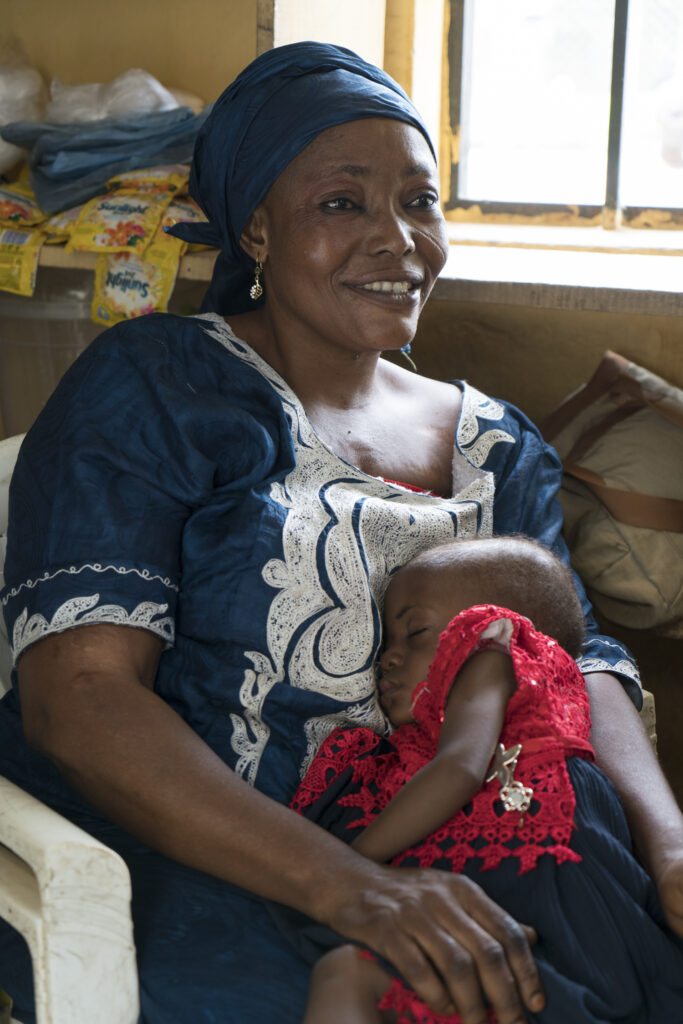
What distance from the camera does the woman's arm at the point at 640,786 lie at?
4.04ft

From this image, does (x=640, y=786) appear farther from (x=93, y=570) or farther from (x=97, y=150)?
(x=97, y=150)

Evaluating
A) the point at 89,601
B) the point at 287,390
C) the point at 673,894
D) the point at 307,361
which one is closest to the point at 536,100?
the point at 307,361

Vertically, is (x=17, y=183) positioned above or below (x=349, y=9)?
below

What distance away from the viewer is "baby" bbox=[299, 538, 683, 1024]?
1095 mm

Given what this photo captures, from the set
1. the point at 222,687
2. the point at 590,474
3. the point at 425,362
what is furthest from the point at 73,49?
the point at 222,687

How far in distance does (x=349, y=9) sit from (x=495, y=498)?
130 centimetres

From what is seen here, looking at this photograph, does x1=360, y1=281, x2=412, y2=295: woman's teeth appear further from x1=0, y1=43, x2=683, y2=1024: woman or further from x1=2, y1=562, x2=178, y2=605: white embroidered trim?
x1=2, y1=562, x2=178, y2=605: white embroidered trim

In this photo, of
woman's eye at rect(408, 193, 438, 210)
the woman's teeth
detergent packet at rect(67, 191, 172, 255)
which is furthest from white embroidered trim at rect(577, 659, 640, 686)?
detergent packet at rect(67, 191, 172, 255)

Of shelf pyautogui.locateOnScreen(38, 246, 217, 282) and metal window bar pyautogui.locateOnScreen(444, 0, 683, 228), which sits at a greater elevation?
metal window bar pyautogui.locateOnScreen(444, 0, 683, 228)

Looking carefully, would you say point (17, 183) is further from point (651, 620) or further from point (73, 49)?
point (651, 620)

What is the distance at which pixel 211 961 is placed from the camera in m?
1.19

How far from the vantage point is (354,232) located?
5.33ft

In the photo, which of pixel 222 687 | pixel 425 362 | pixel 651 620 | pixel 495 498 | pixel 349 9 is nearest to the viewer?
pixel 222 687

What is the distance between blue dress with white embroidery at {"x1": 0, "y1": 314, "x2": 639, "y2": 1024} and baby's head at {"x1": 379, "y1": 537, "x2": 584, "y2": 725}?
4 centimetres
